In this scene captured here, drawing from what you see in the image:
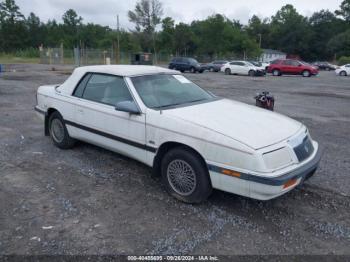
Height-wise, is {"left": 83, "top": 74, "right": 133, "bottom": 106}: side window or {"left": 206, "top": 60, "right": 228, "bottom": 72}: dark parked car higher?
{"left": 206, "top": 60, "right": 228, "bottom": 72}: dark parked car

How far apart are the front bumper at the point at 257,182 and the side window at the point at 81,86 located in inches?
103

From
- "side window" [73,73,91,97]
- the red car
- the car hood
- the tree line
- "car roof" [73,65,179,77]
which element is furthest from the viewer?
the tree line

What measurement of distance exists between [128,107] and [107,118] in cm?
57

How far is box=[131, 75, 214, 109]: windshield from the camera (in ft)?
13.8

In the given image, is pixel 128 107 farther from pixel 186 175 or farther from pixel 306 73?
pixel 306 73

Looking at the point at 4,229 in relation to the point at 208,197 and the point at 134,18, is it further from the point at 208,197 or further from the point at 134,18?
the point at 134,18

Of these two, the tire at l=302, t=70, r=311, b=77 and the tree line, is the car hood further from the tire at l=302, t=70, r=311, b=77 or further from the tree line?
the tree line

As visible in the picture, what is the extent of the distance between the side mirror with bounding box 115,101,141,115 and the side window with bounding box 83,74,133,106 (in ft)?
0.65

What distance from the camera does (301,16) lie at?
9244 cm

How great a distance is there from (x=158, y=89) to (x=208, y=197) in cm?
161

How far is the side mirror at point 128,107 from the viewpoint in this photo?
3.97 m

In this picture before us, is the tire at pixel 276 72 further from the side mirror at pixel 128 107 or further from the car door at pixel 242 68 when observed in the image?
the side mirror at pixel 128 107

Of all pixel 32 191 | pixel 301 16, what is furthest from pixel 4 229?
pixel 301 16

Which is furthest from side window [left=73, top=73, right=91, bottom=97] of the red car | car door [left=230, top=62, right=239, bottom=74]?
the red car
